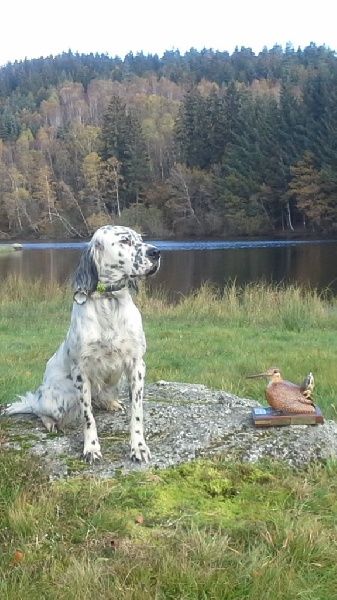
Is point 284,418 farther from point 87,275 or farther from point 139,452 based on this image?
point 87,275

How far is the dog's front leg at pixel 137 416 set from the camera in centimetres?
480

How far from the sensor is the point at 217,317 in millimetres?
14727

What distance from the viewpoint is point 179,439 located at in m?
5.09

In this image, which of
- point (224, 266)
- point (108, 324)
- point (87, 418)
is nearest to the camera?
point (108, 324)

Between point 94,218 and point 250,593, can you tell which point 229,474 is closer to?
point 250,593

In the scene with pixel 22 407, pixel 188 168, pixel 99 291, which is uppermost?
pixel 188 168

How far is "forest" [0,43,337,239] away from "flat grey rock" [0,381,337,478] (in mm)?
56941

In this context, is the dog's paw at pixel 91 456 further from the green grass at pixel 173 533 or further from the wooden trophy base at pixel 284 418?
the wooden trophy base at pixel 284 418

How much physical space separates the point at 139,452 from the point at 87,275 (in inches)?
46.7

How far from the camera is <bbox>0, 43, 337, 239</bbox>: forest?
212ft

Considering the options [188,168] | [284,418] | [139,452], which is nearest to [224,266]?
[284,418]

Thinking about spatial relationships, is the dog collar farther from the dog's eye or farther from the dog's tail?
the dog's tail

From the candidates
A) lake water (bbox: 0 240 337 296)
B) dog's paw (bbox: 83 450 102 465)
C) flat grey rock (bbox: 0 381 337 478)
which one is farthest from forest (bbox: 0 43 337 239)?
dog's paw (bbox: 83 450 102 465)

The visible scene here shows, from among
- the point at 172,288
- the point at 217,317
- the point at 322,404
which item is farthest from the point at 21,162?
the point at 322,404
